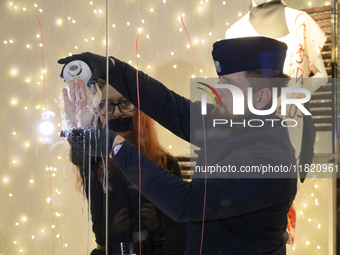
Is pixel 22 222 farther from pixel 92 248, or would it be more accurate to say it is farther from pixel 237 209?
pixel 237 209

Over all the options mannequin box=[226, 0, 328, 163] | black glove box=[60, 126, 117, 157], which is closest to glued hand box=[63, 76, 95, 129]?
black glove box=[60, 126, 117, 157]

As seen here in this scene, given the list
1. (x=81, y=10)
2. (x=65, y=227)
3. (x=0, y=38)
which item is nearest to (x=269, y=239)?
(x=65, y=227)

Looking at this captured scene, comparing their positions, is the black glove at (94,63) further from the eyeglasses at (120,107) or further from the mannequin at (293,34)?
the mannequin at (293,34)

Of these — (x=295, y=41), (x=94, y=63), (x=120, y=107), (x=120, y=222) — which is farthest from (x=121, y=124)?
(x=295, y=41)

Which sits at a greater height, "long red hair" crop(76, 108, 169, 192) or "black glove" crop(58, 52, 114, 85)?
"black glove" crop(58, 52, 114, 85)

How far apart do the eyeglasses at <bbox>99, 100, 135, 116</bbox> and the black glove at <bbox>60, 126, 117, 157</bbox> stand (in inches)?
2.2

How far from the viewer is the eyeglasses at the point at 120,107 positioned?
0.75 m

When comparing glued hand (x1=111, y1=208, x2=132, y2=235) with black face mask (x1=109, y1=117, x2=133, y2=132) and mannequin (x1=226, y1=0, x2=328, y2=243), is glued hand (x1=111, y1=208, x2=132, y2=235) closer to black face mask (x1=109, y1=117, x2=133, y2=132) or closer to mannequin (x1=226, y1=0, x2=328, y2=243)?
black face mask (x1=109, y1=117, x2=133, y2=132)

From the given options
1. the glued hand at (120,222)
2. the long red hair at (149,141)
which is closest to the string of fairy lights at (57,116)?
the long red hair at (149,141)

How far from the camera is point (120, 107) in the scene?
2.48 feet

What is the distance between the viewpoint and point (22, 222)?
0.87m

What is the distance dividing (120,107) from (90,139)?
14cm

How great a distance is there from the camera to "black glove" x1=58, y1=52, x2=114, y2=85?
0.73 meters

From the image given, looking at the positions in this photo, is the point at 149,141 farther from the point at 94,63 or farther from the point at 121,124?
the point at 94,63
